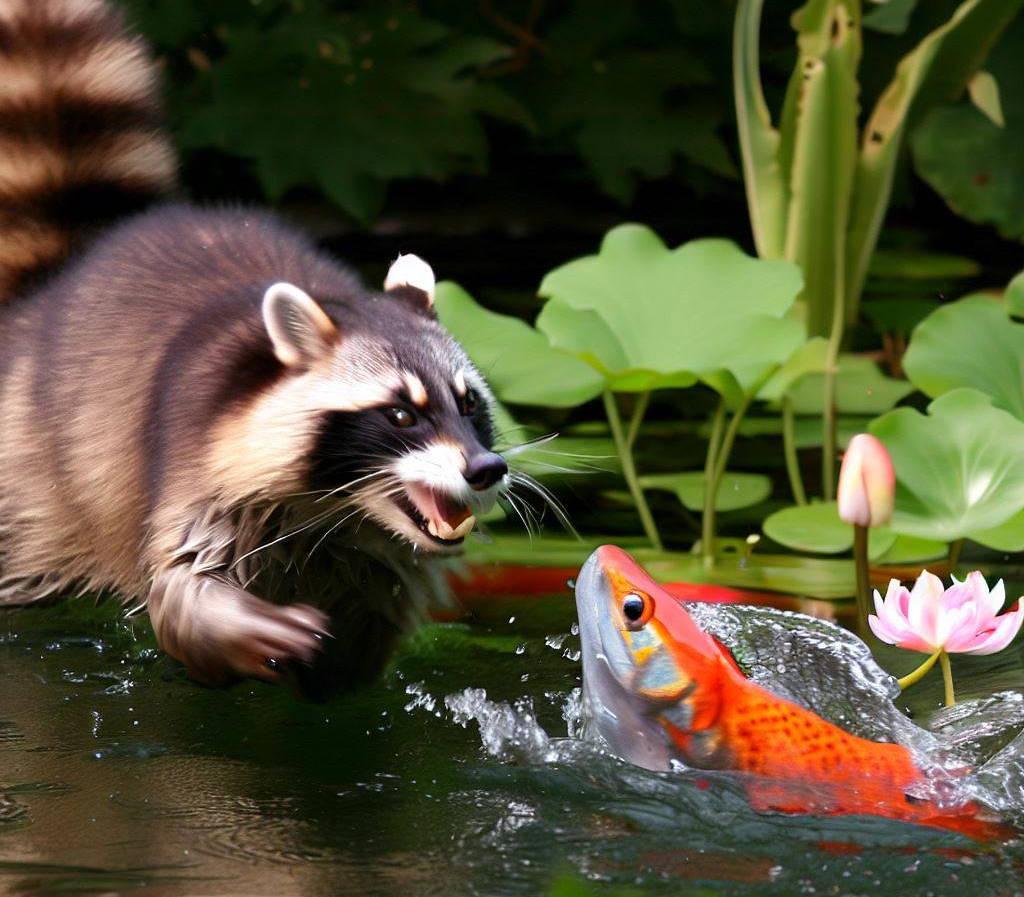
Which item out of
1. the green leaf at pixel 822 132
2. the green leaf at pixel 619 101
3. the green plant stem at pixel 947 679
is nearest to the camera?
the green plant stem at pixel 947 679

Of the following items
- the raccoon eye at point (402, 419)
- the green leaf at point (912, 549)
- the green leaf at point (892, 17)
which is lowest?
the green leaf at point (912, 549)

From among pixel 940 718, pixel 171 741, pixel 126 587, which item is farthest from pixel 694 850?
pixel 126 587

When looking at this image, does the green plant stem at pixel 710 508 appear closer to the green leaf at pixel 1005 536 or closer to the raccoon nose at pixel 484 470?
the green leaf at pixel 1005 536

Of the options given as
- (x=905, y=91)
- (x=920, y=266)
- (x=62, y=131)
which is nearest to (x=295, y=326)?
(x=62, y=131)

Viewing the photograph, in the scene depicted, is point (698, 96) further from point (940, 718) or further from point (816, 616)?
point (940, 718)

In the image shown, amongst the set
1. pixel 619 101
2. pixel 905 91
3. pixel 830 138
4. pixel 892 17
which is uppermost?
pixel 892 17

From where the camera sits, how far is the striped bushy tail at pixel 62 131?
4.12 meters

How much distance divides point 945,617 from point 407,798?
0.98 metres

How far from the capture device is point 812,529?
4047mm

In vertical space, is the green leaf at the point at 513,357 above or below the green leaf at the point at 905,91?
below

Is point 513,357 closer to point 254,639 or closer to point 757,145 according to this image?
point 757,145

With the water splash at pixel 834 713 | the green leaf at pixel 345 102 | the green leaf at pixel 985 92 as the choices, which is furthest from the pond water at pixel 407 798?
the green leaf at pixel 345 102

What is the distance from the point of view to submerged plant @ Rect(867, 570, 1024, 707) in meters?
2.97

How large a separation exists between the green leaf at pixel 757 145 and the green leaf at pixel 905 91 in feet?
0.74
